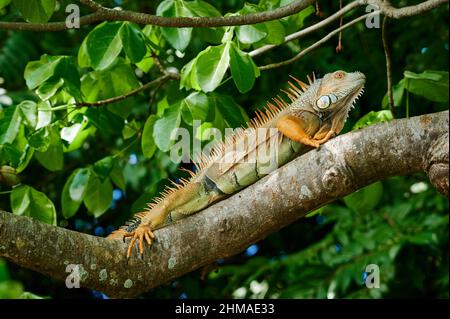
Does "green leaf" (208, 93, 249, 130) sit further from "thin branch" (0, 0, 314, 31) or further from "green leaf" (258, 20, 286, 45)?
"thin branch" (0, 0, 314, 31)

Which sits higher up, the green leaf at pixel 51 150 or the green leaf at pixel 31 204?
the green leaf at pixel 51 150

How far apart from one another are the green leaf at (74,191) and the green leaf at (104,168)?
0.31ft

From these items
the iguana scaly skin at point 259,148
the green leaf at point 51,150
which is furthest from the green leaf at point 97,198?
the iguana scaly skin at point 259,148

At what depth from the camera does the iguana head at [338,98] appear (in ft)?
16.2

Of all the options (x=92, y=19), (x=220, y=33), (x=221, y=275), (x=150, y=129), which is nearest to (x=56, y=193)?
(x=221, y=275)

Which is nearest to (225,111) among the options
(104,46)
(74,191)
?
(104,46)

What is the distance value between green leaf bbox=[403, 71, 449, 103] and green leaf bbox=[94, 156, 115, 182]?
2.23m

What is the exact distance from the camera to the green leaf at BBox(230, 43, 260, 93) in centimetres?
485

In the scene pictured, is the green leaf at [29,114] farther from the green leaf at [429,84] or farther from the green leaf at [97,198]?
the green leaf at [429,84]

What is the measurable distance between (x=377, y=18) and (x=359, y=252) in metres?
2.98

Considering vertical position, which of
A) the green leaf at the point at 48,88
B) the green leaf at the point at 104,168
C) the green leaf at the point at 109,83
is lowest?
the green leaf at the point at 104,168

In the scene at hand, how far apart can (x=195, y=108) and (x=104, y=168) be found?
36.9 inches

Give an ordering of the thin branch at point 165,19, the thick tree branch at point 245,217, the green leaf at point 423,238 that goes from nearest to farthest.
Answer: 1. the thick tree branch at point 245,217
2. the thin branch at point 165,19
3. the green leaf at point 423,238

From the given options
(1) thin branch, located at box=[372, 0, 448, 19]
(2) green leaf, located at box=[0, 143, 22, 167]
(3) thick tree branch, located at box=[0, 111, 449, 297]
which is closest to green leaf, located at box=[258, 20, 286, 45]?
(1) thin branch, located at box=[372, 0, 448, 19]
